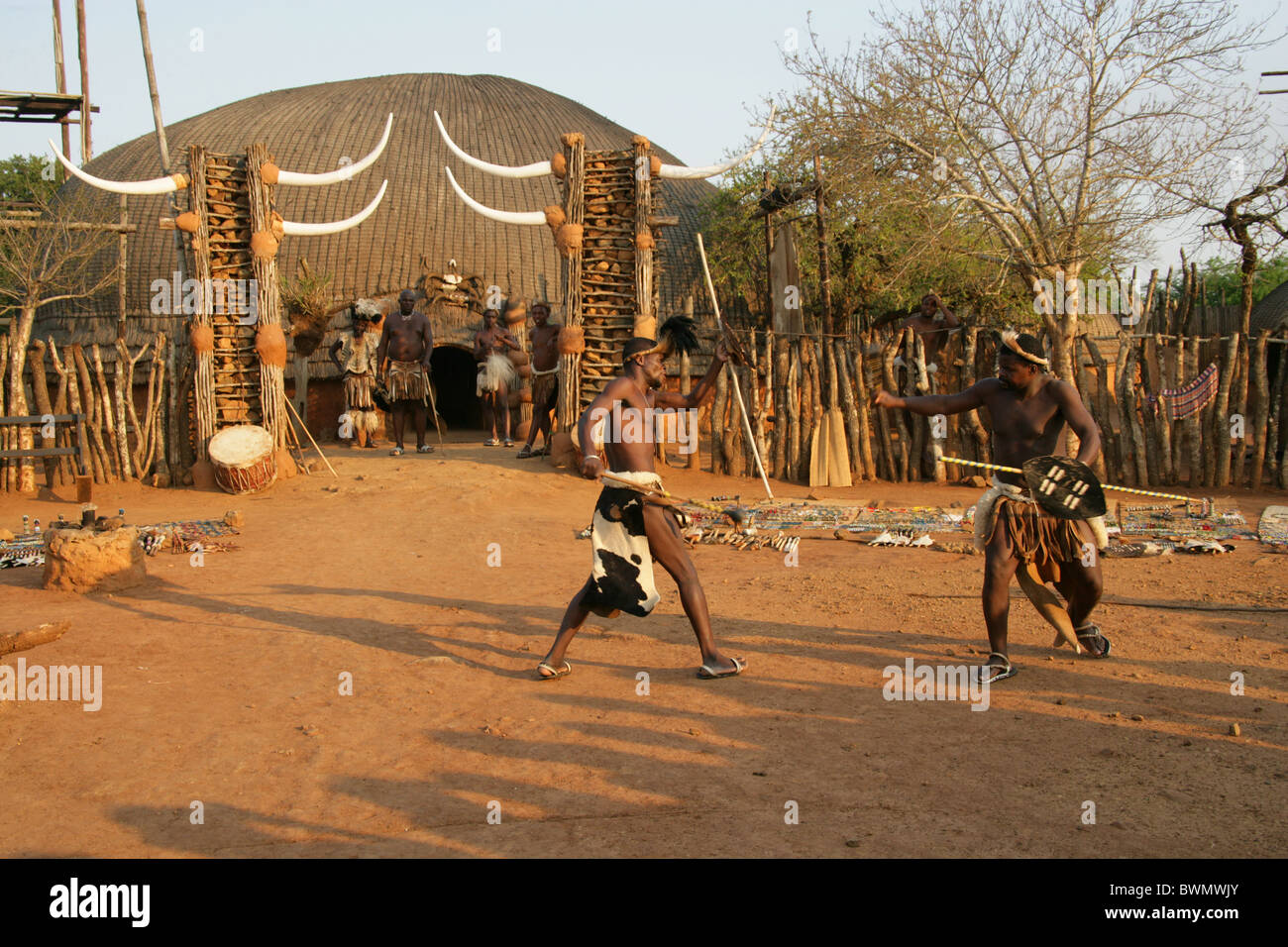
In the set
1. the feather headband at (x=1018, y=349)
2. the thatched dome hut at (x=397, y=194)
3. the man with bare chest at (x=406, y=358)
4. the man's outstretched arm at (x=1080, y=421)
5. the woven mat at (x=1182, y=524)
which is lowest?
the woven mat at (x=1182, y=524)

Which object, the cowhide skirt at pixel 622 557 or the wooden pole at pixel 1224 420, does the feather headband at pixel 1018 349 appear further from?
the wooden pole at pixel 1224 420

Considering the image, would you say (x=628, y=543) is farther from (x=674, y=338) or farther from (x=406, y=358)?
(x=406, y=358)

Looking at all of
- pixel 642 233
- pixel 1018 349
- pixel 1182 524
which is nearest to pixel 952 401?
pixel 1018 349

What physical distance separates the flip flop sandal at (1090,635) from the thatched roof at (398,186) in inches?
558

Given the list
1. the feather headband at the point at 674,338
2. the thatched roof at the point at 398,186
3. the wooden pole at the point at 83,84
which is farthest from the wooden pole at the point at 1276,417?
the wooden pole at the point at 83,84

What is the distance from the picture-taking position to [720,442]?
11.8 m

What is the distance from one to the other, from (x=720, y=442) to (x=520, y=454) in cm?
227

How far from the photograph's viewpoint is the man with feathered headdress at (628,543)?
16.3 feet

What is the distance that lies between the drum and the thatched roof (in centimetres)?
720

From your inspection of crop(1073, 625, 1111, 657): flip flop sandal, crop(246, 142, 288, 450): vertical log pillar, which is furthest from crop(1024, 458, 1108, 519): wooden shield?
crop(246, 142, 288, 450): vertical log pillar

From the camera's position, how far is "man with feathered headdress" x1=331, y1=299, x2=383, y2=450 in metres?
12.9

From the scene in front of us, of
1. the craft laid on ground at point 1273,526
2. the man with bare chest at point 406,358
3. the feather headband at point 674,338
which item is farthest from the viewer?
the man with bare chest at point 406,358

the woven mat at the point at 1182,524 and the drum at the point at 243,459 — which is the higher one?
the drum at the point at 243,459

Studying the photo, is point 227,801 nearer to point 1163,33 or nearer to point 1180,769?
point 1180,769
